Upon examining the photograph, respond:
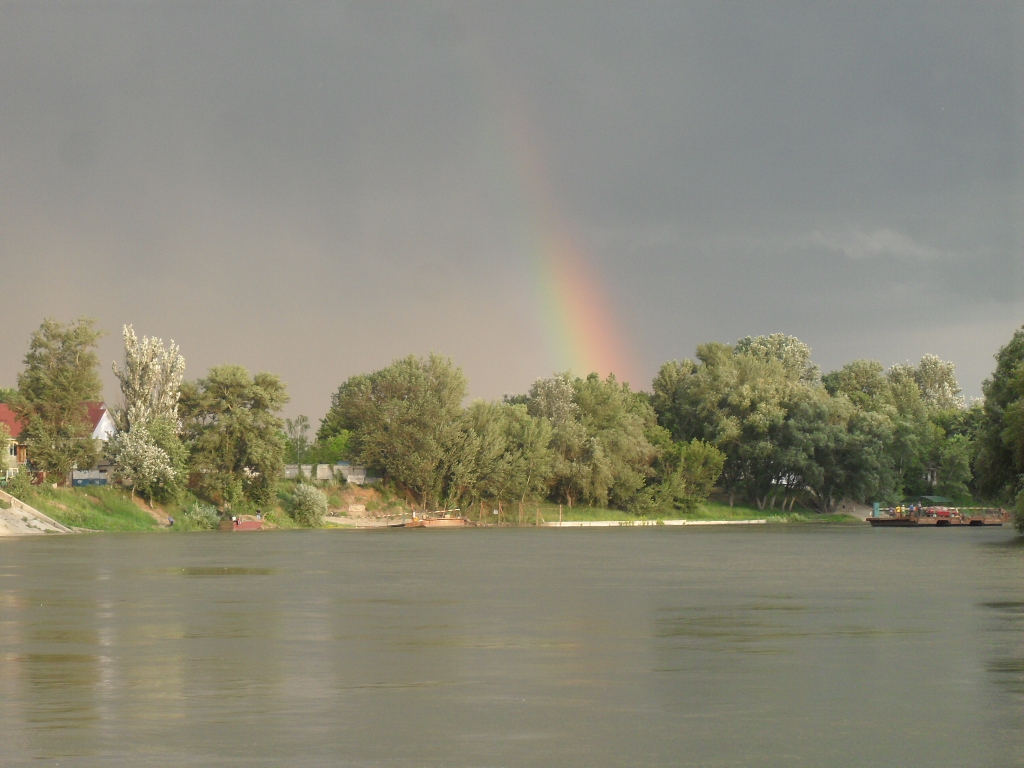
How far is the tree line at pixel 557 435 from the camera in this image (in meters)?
93.2

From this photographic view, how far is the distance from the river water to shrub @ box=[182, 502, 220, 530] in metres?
64.4

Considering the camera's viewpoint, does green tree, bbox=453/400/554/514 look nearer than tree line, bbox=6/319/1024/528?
No

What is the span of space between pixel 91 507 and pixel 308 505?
59.6 feet

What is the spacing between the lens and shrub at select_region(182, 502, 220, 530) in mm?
95625

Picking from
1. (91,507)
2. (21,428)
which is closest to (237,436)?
(91,507)

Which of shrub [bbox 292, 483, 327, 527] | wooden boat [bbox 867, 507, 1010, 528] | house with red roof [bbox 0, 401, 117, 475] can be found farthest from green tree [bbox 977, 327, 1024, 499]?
house with red roof [bbox 0, 401, 117, 475]

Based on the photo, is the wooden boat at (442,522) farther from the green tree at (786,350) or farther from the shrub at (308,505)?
the green tree at (786,350)

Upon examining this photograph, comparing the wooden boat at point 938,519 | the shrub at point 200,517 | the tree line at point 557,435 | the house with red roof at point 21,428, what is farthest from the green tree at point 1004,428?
the house with red roof at point 21,428

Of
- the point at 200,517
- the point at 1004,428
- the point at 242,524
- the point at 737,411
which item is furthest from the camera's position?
the point at 737,411

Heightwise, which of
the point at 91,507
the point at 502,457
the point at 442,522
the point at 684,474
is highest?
the point at 502,457

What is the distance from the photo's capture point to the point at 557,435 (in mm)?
115812

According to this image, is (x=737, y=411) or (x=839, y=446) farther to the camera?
(x=737, y=411)

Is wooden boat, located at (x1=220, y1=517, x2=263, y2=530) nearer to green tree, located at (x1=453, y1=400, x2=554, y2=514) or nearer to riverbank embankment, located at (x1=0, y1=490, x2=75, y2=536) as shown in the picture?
riverbank embankment, located at (x1=0, y1=490, x2=75, y2=536)

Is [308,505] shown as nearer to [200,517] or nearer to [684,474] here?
[200,517]
